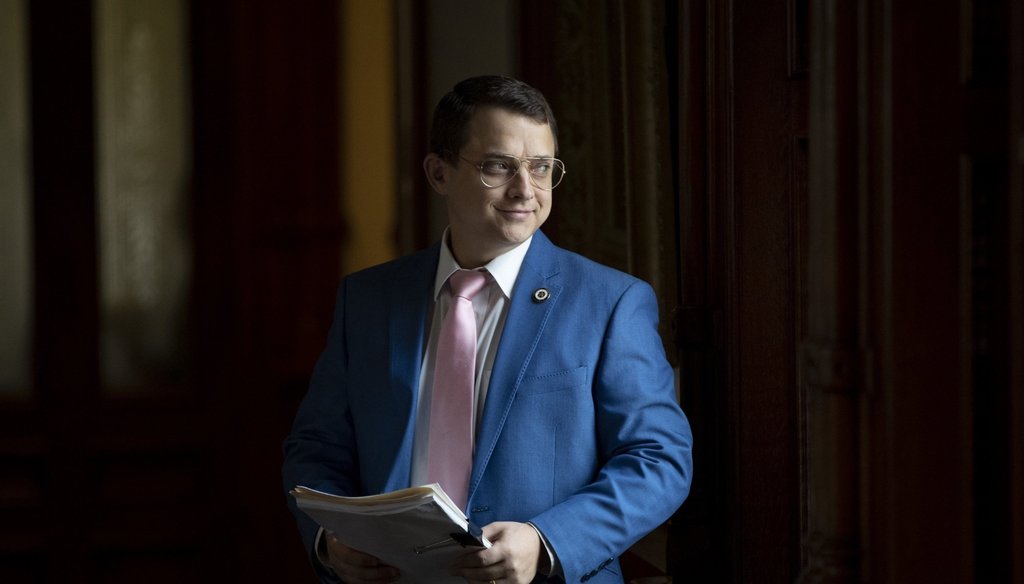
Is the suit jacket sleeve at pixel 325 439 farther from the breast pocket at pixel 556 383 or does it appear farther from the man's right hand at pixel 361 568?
the breast pocket at pixel 556 383

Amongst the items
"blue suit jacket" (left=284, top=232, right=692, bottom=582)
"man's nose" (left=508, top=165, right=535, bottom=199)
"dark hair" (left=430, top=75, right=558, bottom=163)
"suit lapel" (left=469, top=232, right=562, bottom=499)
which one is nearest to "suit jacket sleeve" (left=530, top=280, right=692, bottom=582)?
"blue suit jacket" (left=284, top=232, right=692, bottom=582)

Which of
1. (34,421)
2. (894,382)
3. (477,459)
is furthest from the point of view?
(34,421)

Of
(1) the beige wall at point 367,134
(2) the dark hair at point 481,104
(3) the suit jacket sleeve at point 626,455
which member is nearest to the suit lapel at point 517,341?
(3) the suit jacket sleeve at point 626,455

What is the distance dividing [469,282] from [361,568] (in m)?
0.49

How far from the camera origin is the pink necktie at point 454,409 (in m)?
1.77

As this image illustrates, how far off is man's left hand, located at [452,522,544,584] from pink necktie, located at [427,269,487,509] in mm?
150

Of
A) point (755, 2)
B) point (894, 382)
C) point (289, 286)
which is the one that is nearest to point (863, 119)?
point (894, 382)

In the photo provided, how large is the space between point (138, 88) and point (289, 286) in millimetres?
795

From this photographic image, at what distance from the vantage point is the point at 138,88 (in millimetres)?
3553

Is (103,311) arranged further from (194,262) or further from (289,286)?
(289,286)

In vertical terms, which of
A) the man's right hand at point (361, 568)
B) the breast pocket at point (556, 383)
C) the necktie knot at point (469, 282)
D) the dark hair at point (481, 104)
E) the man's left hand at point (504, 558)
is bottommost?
the man's right hand at point (361, 568)

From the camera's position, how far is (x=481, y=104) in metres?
1.79

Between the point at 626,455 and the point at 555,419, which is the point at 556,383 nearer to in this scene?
the point at 555,419

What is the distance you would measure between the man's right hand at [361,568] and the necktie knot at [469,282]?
0.45 metres
